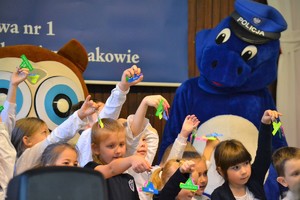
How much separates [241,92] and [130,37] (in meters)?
0.74

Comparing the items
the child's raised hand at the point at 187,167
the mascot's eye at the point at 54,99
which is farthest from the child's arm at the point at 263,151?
the mascot's eye at the point at 54,99

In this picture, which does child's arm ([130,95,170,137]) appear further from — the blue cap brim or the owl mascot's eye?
the blue cap brim

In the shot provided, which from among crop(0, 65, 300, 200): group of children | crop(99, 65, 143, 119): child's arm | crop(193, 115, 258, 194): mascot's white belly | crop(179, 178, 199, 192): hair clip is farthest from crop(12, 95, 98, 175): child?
crop(193, 115, 258, 194): mascot's white belly

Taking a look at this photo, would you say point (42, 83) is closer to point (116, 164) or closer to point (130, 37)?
point (130, 37)

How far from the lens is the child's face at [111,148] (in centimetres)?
162

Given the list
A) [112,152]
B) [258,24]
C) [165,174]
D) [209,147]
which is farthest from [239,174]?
[258,24]

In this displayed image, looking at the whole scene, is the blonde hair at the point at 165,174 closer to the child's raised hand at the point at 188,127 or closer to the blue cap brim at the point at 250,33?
the child's raised hand at the point at 188,127

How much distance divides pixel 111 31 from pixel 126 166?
60.9 inches

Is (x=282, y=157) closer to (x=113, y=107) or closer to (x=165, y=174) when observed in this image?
(x=165, y=174)

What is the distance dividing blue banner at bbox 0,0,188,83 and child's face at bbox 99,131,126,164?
1.20 meters

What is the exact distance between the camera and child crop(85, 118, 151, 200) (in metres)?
1.53

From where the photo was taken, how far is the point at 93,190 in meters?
0.73

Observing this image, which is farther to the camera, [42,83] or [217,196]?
[42,83]

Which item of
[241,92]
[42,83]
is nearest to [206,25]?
[241,92]
